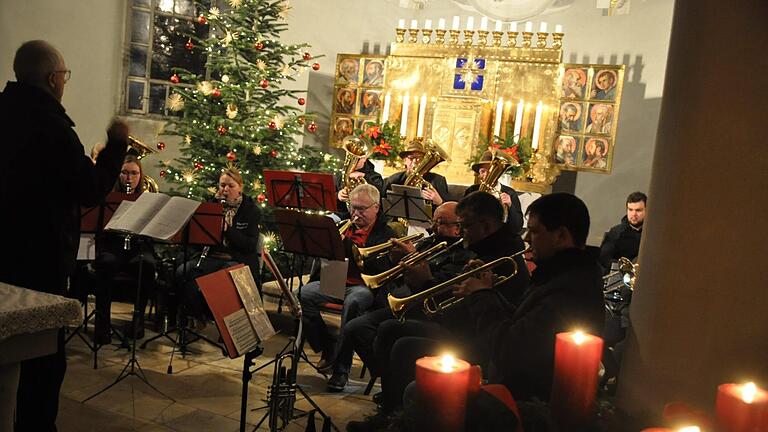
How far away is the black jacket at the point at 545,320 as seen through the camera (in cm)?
267

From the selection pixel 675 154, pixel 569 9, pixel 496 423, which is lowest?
pixel 496 423

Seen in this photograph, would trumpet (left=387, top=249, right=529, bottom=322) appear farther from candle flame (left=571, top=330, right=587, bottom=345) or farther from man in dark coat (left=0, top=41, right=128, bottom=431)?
man in dark coat (left=0, top=41, right=128, bottom=431)

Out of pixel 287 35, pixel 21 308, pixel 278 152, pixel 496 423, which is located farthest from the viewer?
pixel 287 35

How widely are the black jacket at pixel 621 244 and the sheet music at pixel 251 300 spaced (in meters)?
4.06

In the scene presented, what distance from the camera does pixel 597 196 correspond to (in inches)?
402

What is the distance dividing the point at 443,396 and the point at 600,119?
8.13 metres

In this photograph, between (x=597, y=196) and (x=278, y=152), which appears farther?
(x=597, y=196)

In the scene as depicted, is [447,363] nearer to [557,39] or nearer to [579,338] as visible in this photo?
[579,338]

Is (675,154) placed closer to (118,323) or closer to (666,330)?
(666,330)

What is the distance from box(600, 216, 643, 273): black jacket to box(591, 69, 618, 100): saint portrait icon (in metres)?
2.84

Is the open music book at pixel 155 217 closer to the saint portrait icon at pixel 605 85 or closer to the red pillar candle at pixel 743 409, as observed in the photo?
the red pillar candle at pixel 743 409

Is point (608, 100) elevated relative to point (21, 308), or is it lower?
elevated

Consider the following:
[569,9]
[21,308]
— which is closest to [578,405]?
[21,308]

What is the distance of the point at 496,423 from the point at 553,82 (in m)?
7.90
